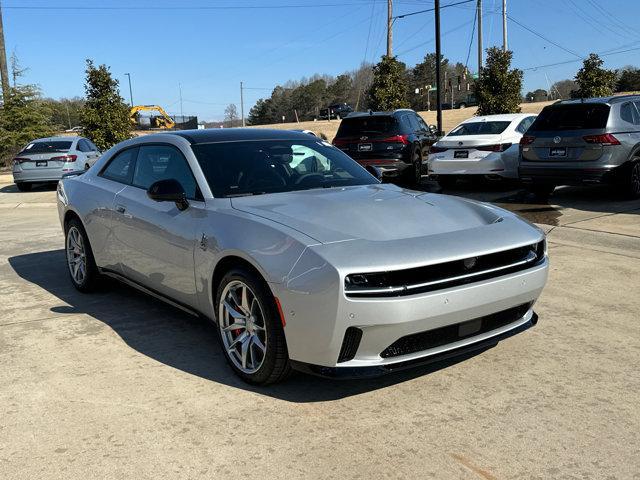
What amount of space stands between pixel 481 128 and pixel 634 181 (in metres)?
3.35

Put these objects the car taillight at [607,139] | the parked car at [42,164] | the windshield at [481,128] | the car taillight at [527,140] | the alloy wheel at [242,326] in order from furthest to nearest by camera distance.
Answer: the parked car at [42,164]
the windshield at [481,128]
the car taillight at [527,140]
the car taillight at [607,139]
the alloy wheel at [242,326]

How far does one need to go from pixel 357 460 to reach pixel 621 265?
4.72 meters

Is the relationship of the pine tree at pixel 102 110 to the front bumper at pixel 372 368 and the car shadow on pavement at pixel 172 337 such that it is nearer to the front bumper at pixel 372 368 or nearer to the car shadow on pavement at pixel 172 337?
the car shadow on pavement at pixel 172 337

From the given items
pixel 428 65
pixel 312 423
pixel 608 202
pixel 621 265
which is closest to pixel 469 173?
pixel 608 202

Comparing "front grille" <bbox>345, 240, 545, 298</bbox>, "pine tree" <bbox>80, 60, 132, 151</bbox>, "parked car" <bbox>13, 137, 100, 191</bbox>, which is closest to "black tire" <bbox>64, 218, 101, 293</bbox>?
"front grille" <bbox>345, 240, 545, 298</bbox>

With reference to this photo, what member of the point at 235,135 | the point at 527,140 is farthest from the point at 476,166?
the point at 235,135

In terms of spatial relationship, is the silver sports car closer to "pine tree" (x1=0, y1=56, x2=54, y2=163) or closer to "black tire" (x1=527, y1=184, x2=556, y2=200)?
"black tire" (x1=527, y1=184, x2=556, y2=200)

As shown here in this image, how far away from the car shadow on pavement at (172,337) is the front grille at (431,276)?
79cm

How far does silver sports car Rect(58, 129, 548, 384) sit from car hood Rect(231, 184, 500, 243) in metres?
0.01

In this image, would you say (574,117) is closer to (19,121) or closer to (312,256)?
(312,256)

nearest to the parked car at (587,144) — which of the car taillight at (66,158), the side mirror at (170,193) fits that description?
the side mirror at (170,193)

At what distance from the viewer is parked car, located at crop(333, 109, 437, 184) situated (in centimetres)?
1320

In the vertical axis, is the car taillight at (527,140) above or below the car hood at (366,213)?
above

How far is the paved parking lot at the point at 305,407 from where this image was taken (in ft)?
9.67
